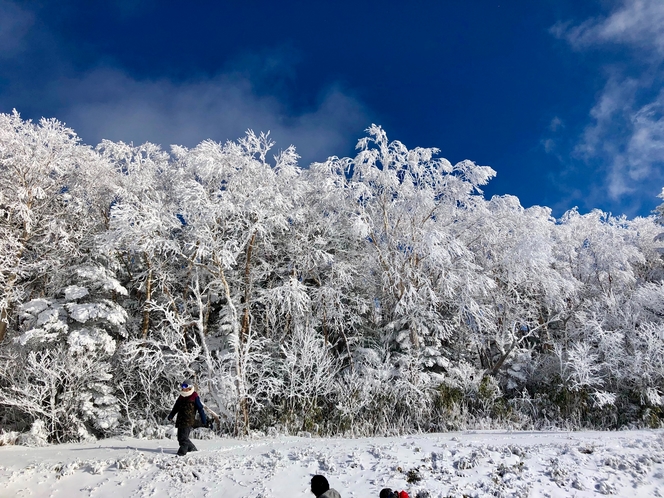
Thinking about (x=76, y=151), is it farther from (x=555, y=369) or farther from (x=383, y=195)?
(x=555, y=369)

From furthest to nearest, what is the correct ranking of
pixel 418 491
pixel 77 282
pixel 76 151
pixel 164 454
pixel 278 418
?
pixel 76 151, pixel 77 282, pixel 278 418, pixel 164 454, pixel 418 491

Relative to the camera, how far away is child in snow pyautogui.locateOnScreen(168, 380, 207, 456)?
22.0 ft

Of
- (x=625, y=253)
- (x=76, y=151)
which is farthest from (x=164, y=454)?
(x=625, y=253)

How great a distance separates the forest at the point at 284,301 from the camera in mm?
11688

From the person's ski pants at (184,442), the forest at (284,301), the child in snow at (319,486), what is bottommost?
the person's ski pants at (184,442)

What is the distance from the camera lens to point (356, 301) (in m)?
16.1

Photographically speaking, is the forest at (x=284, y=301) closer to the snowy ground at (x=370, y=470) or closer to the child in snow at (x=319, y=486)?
the snowy ground at (x=370, y=470)

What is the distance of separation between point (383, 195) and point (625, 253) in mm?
13713

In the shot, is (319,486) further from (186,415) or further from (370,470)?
(186,415)

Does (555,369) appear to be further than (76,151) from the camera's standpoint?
No

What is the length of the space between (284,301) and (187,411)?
7088mm

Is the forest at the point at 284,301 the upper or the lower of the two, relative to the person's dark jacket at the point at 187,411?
upper

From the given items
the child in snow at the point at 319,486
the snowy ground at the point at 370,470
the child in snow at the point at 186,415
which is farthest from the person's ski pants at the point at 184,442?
the child in snow at the point at 319,486

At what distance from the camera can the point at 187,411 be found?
22.5 feet
